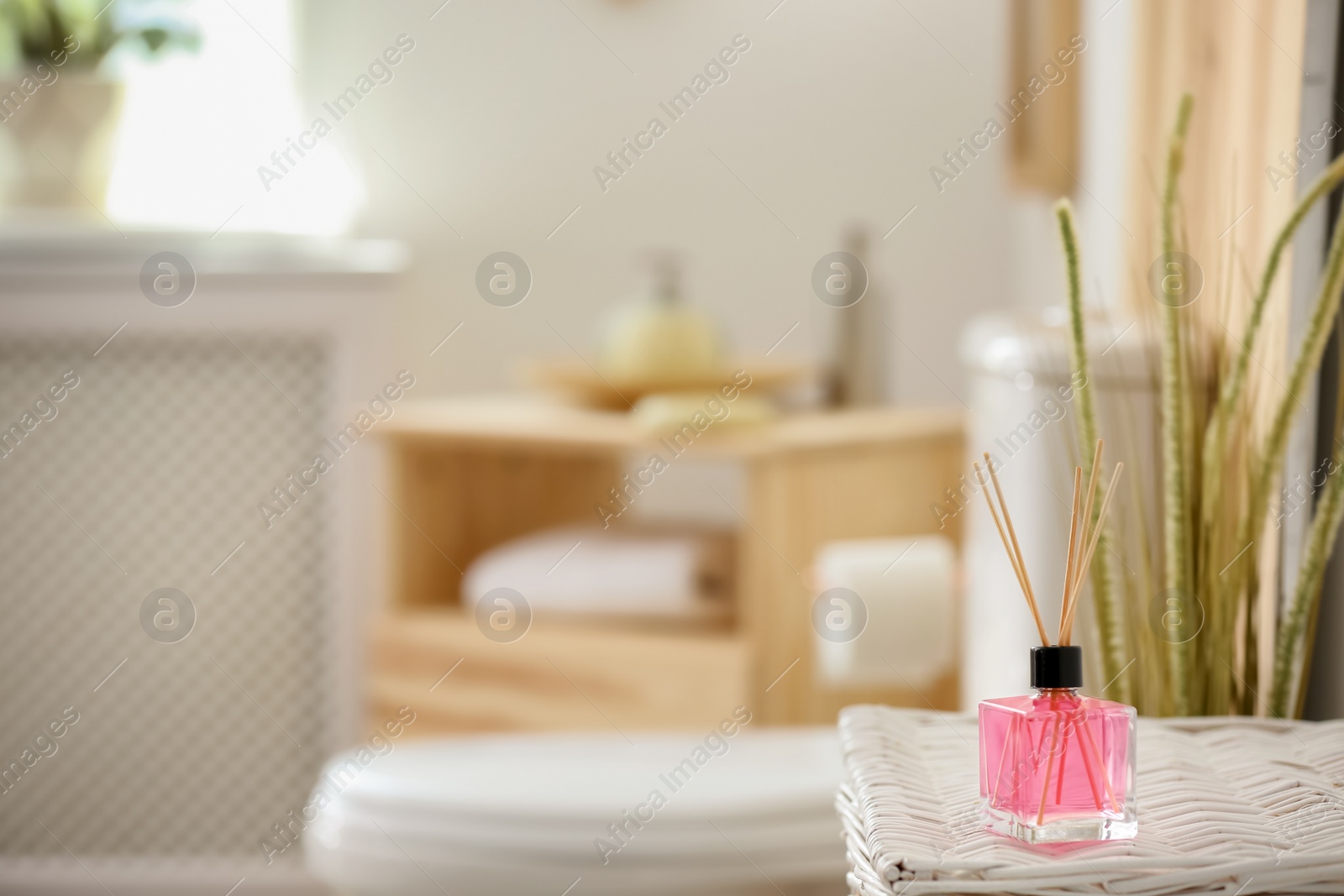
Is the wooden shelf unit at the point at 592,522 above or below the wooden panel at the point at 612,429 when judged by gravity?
below

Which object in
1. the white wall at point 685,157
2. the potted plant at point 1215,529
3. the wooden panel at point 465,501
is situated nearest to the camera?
the potted plant at point 1215,529

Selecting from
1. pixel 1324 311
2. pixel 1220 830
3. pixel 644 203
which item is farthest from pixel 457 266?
pixel 1220 830

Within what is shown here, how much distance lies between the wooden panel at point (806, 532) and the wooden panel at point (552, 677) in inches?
1.7

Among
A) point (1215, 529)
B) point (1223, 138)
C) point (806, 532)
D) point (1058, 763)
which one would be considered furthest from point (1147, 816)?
point (806, 532)

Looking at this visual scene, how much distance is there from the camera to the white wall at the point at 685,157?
70.9 inches

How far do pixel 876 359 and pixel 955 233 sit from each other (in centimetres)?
26

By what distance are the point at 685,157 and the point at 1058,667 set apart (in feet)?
4.73

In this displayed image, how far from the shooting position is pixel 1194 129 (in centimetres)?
91

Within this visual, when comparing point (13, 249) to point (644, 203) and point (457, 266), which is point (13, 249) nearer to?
point (457, 266)

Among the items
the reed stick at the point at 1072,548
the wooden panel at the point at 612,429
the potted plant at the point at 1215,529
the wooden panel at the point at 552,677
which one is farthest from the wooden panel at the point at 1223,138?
the wooden panel at the point at 552,677

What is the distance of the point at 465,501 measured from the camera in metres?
1.70

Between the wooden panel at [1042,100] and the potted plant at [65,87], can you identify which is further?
the potted plant at [65,87]

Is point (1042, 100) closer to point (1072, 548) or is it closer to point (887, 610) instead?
point (887, 610)

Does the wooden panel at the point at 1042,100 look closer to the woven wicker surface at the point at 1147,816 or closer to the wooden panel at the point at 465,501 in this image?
the wooden panel at the point at 465,501
